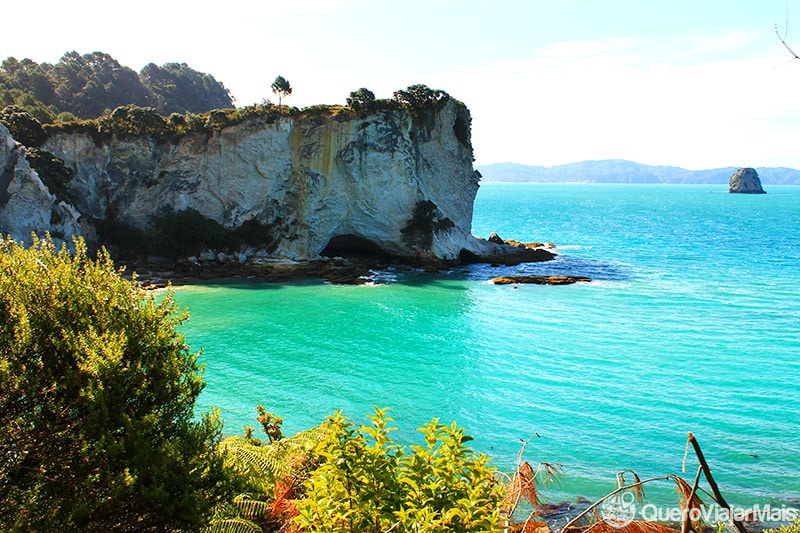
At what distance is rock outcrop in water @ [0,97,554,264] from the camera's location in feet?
152

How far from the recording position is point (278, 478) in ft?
36.8

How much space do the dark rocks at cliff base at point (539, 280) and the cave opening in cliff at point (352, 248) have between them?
1239cm

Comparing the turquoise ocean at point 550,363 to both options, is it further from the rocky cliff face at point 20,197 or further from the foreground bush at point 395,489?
the rocky cliff face at point 20,197

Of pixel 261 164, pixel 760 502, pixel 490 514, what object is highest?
pixel 261 164

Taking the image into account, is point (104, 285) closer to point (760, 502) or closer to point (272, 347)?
point (760, 502)

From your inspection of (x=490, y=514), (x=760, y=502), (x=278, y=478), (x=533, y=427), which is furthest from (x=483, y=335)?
(x=490, y=514)

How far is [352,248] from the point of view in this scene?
54125 mm

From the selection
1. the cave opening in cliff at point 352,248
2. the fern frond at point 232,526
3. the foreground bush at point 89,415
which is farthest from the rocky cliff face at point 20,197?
the fern frond at point 232,526

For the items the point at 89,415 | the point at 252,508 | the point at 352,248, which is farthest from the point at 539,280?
the point at 89,415

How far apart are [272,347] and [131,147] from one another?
28.8 metres

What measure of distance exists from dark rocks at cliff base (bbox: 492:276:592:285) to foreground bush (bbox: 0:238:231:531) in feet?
125

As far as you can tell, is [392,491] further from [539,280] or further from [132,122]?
[132,122]

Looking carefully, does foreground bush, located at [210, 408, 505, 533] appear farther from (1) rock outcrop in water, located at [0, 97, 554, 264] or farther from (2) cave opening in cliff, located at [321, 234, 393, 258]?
(2) cave opening in cliff, located at [321, 234, 393, 258]

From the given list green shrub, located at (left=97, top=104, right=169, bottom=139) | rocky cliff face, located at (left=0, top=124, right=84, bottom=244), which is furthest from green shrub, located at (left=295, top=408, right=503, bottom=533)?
green shrub, located at (left=97, top=104, right=169, bottom=139)
